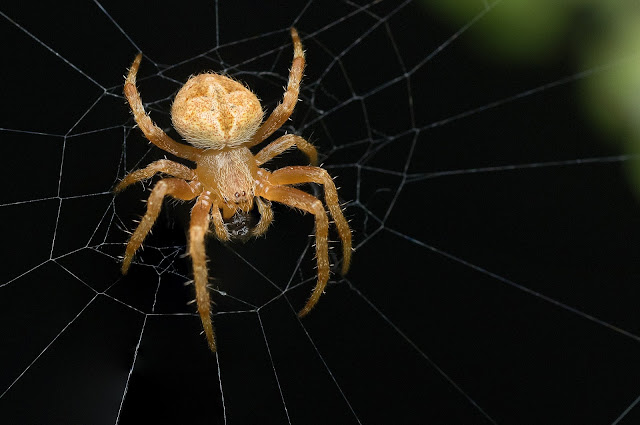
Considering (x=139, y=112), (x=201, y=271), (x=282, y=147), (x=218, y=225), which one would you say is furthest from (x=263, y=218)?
(x=139, y=112)

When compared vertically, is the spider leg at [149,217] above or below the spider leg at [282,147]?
below

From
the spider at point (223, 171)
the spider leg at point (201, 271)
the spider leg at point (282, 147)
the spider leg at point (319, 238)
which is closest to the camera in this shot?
the spider leg at point (201, 271)

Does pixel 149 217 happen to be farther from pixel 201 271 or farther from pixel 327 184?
pixel 327 184

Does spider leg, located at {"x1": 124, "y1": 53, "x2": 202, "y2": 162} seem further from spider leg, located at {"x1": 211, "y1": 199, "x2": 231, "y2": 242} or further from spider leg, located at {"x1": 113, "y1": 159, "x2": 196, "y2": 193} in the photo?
spider leg, located at {"x1": 211, "y1": 199, "x2": 231, "y2": 242}

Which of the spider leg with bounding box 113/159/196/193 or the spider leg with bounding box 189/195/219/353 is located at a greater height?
the spider leg with bounding box 113/159/196/193

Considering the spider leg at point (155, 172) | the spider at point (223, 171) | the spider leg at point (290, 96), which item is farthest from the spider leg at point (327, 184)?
the spider leg at point (155, 172)

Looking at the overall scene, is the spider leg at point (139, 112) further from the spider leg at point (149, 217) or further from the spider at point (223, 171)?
the spider leg at point (149, 217)

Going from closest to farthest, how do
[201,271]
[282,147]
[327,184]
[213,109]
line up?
[201,271]
[213,109]
[327,184]
[282,147]

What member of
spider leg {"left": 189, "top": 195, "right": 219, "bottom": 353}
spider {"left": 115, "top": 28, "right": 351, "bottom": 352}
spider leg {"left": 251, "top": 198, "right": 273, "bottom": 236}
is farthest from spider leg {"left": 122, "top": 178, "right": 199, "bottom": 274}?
spider leg {"left": 251, "top": 198, "right": 273, "bottom": 236}
